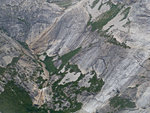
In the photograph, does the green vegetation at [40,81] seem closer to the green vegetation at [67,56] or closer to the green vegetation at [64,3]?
the green vegetation at [67,56]

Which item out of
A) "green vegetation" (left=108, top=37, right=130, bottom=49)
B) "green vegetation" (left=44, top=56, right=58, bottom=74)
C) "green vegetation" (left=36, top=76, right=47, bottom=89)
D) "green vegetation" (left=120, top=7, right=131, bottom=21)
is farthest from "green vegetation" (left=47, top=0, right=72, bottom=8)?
"green vegetation" (left=36, top=76, right=47, bottom=89)

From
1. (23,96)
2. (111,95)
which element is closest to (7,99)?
(23,96)

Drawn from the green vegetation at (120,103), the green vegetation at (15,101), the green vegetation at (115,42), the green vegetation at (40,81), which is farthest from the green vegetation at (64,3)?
the green vegetation at (120,103)

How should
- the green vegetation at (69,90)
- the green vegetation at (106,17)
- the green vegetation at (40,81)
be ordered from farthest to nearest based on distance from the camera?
the green vegetation at (106,17), the green vegetation at (40,81), the green vegetation at (69,90)

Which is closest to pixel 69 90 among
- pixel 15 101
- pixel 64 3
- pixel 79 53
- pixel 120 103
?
pixel 15 101

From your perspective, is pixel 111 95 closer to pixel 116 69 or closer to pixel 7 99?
pixel 116 69

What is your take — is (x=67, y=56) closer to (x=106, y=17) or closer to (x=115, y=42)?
(x=106, y=17)

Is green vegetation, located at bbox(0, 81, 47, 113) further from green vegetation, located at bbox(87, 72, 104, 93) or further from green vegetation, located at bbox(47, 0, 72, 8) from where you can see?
green vegetation, located at bbox(47, 0, 72, 8)
